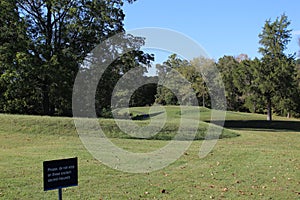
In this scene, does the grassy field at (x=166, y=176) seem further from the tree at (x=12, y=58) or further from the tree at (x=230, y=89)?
the tree at (x=230, y=89)

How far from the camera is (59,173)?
4305mm

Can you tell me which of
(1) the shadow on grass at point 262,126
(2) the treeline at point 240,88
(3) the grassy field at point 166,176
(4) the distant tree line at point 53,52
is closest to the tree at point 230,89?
(2) the treeline at point 240,88

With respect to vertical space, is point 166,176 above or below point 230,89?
below

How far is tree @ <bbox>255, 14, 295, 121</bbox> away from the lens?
104ft

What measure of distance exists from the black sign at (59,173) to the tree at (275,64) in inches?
1182

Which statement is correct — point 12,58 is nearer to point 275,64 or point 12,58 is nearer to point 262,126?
point 262,126

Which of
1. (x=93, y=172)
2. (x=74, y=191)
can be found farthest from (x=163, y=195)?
(x=93, y=172)

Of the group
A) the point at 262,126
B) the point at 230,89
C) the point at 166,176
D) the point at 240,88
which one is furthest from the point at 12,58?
the point at 230,89

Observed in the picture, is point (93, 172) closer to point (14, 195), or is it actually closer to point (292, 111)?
point (14, 195)

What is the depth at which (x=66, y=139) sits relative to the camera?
13938 mm

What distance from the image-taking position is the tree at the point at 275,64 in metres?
31.8

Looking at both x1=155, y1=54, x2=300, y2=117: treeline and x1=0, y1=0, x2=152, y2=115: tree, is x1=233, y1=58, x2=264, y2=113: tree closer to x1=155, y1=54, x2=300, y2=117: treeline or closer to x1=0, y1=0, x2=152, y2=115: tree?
x1=155, y1=54, x2=300, y2=117: treeline

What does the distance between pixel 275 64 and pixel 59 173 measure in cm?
3161

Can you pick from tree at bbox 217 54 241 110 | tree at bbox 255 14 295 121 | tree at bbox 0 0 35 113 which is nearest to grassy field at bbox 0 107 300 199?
tree at bbox 0 0 35 113
